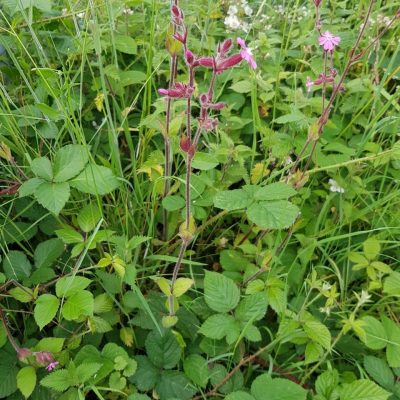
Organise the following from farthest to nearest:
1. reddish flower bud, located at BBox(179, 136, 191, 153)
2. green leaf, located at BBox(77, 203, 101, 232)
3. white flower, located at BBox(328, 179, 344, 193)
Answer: white flower, located at BBox(328, 179, 344, 193) → green leaf, located at BBox(77, 203, 101, 232) → reddish flower bud, located at BBox(179, 136, 191, 153)

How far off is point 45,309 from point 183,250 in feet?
1.19

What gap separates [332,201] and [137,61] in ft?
3.26

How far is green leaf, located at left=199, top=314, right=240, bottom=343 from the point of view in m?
1.12

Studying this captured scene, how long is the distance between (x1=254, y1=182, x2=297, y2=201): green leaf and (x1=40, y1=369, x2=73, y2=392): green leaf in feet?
2.14

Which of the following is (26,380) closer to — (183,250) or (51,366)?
(51,366)

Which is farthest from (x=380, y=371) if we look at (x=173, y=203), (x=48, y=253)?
(x=48, y=253)

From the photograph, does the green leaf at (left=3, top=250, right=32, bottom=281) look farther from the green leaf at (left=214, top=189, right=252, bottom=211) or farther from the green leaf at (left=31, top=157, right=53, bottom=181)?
the green leaf at (left=214, top=189, right=252, bottom=211)

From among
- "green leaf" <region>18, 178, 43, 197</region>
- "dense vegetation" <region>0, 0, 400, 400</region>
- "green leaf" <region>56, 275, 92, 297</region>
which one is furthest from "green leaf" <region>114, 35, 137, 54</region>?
"green leaf" <region>56, 275, 92, 297</region>

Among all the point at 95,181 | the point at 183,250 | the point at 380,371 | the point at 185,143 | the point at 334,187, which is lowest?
the point at 380,371

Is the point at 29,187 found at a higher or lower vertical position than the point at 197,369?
higher

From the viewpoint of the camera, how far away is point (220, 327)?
1.13 m

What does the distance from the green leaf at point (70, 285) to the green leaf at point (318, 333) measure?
22.3 inches

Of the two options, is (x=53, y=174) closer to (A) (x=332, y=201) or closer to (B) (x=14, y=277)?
(B) (x=14, y=277)

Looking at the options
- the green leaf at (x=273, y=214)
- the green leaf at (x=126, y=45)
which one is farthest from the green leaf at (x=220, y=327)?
the green leaf at (x=126, y=45)
